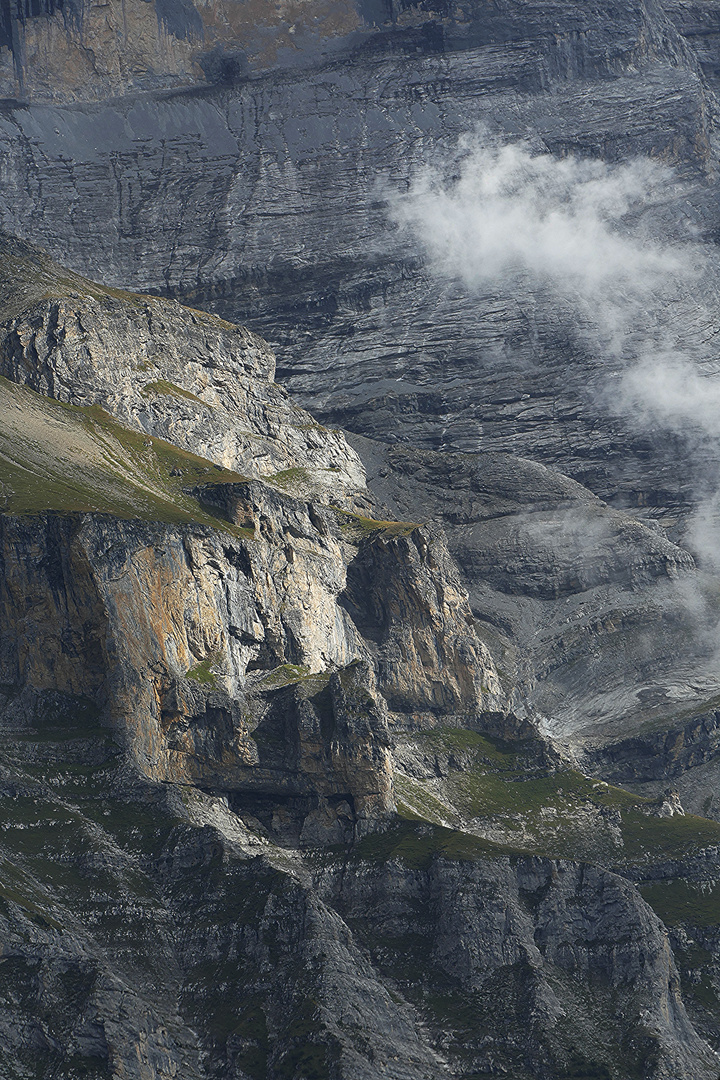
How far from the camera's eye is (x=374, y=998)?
650ft

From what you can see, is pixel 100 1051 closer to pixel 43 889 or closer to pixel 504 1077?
pixel 43 889

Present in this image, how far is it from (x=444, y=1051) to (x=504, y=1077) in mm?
7586

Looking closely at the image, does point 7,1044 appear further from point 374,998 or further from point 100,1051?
point 374,998

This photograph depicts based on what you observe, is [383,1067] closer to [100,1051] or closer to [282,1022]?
[282,1022]

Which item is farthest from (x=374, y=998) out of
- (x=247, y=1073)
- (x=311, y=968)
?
(x=247, y=1073)

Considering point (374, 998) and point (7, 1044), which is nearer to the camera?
point (7, 1044)

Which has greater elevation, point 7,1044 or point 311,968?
point 311,968

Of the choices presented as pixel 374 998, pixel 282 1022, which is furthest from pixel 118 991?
pixel 374 998

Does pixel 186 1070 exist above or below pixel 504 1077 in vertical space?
below

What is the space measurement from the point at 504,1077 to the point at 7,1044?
198 feet

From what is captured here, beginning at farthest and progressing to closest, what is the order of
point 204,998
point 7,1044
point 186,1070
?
point 204,998
point 186,1070
point 7,1044

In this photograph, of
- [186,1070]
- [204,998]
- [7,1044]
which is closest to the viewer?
[7,1044]

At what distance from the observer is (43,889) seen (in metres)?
196

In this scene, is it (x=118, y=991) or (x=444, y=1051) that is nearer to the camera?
(x=118, y=991)
